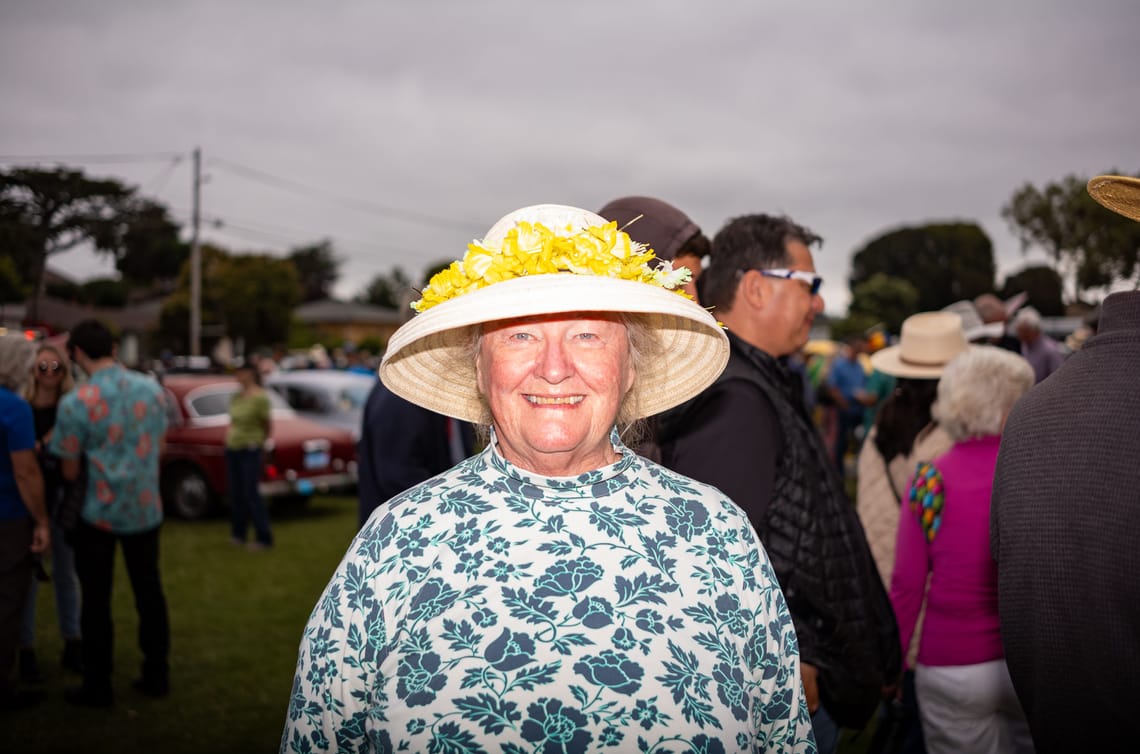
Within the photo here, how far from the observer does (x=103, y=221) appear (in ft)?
20.4

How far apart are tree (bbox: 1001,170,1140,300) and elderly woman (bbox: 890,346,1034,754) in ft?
10.9

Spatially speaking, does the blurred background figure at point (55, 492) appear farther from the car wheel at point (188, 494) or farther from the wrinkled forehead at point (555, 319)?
the car wheel at point (188, 494)

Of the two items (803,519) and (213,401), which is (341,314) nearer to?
(213,401)

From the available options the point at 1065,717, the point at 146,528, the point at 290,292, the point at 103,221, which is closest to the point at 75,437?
the point at 146,528

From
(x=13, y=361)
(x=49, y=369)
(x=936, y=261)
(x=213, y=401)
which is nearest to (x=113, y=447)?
(x=13, y=361)

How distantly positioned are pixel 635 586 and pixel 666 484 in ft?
0.93

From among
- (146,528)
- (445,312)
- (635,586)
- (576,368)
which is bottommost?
(146,528)

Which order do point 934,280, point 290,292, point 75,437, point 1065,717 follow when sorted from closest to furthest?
point 1065,717 < point 75,437 < point 290,292 < point 934,280

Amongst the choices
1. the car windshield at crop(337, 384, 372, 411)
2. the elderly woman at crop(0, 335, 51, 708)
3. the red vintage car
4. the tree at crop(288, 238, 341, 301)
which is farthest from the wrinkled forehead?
the tree at crop(288, 238, 341, 301)

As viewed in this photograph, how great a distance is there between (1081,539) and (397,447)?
338 centimetres

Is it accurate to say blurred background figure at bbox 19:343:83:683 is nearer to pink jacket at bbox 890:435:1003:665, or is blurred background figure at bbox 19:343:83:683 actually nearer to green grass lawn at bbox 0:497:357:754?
green grass lawn at bbox 0:497:357:754

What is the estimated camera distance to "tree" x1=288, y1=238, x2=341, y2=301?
4154 inches

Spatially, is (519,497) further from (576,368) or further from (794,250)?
(794,250)

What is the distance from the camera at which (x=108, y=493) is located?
485 cm
